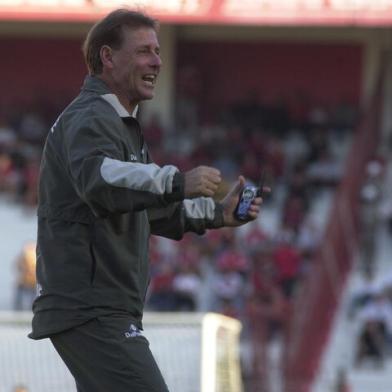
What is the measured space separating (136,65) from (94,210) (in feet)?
1.58

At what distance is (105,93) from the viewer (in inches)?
179

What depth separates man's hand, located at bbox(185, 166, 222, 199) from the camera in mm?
4312

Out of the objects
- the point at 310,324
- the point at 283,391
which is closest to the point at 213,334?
the point at 283,391

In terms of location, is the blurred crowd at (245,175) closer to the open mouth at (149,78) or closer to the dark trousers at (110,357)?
the open mouth at (149,78)

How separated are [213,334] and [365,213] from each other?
6845mm

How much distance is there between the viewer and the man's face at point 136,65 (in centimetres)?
455

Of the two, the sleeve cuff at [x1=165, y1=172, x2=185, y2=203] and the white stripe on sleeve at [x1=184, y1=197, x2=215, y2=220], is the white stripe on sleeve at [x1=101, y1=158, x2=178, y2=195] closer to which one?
the sleeve cuff at [x1=165, y1=172, x2=185, y2=203]

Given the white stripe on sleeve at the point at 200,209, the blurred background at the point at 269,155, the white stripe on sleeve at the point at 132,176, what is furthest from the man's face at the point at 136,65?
the blurred background at the point at 269,155

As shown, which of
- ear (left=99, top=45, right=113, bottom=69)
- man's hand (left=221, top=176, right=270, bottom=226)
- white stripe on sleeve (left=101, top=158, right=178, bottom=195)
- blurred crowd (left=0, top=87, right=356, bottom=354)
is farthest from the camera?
blurred crowd (left=0, top=87, right=356, bottom=354)

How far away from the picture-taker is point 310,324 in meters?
14.7

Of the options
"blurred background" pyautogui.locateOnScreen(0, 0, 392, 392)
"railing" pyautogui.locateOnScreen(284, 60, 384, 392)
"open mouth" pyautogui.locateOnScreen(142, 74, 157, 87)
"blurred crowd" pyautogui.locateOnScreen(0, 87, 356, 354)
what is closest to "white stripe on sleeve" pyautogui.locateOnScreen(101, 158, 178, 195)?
"open mouth" pyautogui.locateOnScreen(142, 74, 157, 87)

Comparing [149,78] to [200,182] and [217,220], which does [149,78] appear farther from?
[217,220]

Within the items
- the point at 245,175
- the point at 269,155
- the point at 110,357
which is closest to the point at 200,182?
the point at 110,357

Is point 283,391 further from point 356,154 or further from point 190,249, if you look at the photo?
point 356,154
